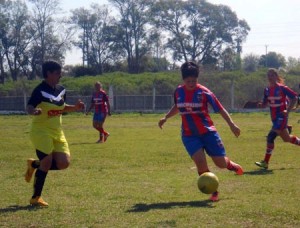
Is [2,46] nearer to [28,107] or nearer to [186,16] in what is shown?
[186,16]

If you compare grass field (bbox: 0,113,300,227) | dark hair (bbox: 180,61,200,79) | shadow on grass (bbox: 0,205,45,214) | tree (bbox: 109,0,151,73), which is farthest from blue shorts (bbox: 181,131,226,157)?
tree (bbox: 109,0,151,73)

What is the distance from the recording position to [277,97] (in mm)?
11211

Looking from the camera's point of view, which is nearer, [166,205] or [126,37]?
[166,205]

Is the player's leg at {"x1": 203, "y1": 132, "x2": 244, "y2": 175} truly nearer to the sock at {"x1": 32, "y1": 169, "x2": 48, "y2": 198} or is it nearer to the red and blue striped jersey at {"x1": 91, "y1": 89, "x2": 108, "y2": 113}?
the sock at {"x1": 32, "y1": 169, "x2": 48, "y2": 198}

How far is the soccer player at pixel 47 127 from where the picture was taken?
24.0ft

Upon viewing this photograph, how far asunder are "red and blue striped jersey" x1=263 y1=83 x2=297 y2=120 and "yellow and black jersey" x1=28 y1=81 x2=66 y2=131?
17.0ft

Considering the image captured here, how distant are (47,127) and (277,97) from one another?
5.48m

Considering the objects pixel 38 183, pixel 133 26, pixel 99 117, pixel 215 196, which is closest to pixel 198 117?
pixel 215 196

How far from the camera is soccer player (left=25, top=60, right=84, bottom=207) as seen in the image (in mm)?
7301

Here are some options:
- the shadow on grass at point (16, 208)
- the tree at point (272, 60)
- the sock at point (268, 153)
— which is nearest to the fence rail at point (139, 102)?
the sock at point (268, 153)

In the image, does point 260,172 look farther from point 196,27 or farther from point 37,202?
point 196,27

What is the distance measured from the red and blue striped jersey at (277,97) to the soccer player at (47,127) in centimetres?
498

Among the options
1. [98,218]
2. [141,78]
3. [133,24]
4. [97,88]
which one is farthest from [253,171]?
[133,24]

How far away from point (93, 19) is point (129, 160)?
53.7 meters
